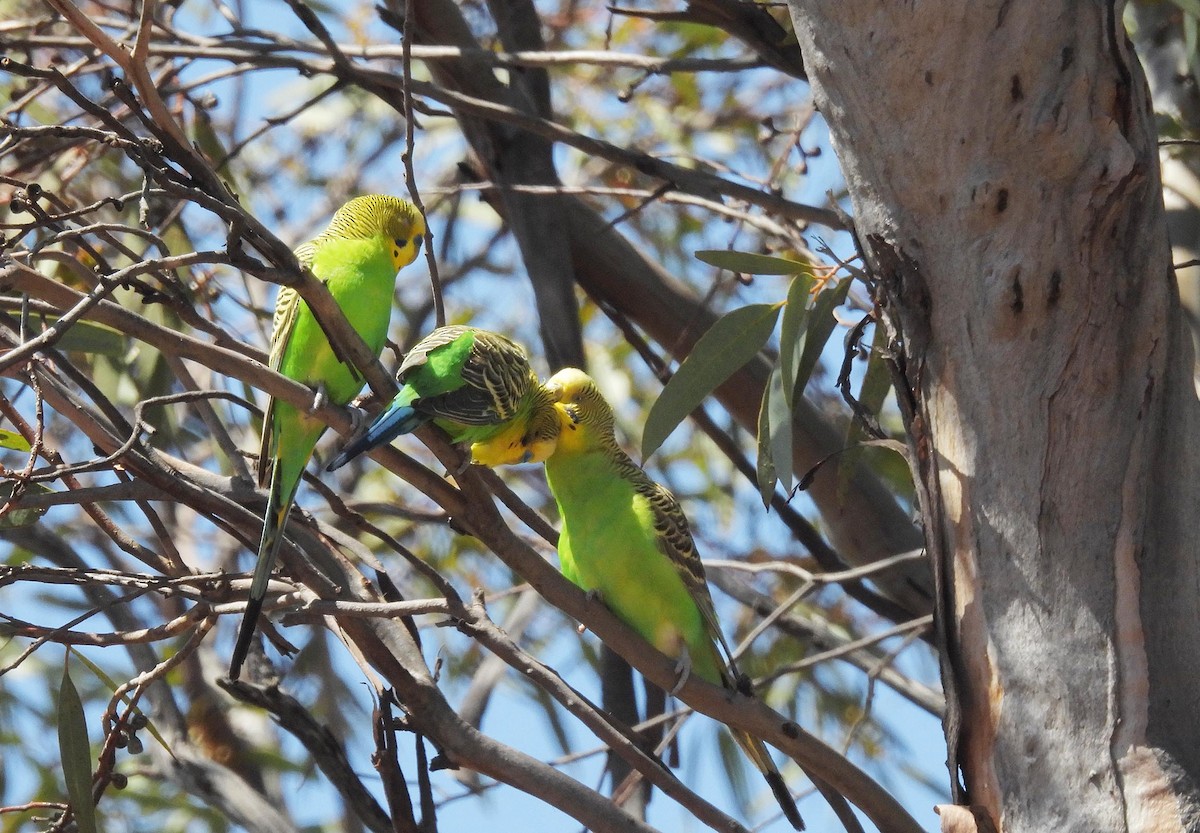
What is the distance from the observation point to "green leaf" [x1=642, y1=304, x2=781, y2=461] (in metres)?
2.32

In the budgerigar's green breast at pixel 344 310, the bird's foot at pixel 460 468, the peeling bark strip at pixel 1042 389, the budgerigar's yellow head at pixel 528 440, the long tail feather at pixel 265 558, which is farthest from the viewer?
the budgerigar's yellow head at pixel 528 440

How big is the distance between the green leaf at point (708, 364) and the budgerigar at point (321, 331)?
0.55m

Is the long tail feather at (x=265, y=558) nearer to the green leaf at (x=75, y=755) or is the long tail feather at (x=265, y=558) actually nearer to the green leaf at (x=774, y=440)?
the green leaf at (x=75, y=755)

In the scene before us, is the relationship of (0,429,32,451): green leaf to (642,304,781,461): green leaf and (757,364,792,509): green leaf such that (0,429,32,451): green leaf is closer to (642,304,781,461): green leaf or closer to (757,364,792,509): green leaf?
(642,304,781,461): green leaf

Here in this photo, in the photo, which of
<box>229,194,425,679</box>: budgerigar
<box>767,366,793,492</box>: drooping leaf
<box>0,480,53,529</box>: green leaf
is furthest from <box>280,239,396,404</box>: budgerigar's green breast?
<box>767,366,793,492</box>: drooping leaf

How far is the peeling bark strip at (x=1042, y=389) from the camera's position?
1651mm

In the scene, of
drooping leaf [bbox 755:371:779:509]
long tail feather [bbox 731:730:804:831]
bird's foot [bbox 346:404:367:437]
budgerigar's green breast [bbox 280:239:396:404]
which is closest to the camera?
bird's foot [bbox 346:404:367:437]

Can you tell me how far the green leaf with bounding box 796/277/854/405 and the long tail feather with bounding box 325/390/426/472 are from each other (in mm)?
696

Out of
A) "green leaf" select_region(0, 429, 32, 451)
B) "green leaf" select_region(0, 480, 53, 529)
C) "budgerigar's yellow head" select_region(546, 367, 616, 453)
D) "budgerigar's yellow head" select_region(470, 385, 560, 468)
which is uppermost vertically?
"budgerigar's yellow head" select_region(546, 367, 616, 453)

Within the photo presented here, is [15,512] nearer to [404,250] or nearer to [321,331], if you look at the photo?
[321,331]

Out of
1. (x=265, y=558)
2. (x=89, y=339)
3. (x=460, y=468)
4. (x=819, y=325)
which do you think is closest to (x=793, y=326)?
(x=819, y=325)

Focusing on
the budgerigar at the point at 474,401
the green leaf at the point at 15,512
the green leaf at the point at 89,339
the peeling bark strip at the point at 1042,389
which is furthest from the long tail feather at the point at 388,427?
the peeling bark strip at the point at 1042,389

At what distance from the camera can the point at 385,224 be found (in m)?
2.81

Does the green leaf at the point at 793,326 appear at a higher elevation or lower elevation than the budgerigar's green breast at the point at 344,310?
lower
